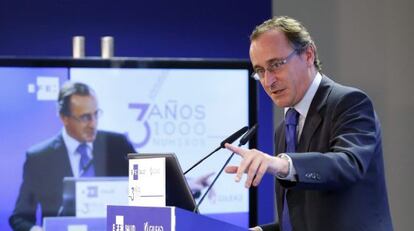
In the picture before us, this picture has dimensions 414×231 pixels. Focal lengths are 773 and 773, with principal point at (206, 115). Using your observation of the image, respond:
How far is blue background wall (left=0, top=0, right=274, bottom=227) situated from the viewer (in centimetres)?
468

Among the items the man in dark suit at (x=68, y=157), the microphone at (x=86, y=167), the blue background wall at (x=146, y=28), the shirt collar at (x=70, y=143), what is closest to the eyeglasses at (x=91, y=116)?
the man in dark suit at (x=68, y=157)

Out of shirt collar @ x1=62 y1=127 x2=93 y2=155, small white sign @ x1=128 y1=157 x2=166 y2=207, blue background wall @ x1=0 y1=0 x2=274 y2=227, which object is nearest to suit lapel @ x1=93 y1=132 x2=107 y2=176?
shirt collar @ x1=62 y1=127 x2=93 y2=155

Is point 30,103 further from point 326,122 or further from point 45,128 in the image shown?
point 326,122

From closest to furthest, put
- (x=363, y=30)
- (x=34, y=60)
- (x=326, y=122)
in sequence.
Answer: (x=326, y=122), (x=34, y=60), (x=363, y=30)

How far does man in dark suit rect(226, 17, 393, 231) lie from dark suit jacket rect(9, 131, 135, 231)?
6.36 ft

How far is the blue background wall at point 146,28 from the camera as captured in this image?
4.68m

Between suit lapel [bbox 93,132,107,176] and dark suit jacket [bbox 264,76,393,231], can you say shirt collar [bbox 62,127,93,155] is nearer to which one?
suit lapel [bbox 93,132,107,176]

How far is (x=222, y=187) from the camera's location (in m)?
4.52

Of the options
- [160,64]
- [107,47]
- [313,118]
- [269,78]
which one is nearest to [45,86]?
[107,47]

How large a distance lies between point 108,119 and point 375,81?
158 centimetres

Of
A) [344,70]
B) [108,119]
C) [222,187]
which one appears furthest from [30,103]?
[344,70]

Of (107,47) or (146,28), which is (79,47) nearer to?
(107,47)

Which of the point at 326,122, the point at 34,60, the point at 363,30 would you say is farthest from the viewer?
the point at 363,30

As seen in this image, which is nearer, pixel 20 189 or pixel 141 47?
pixel 20 189
